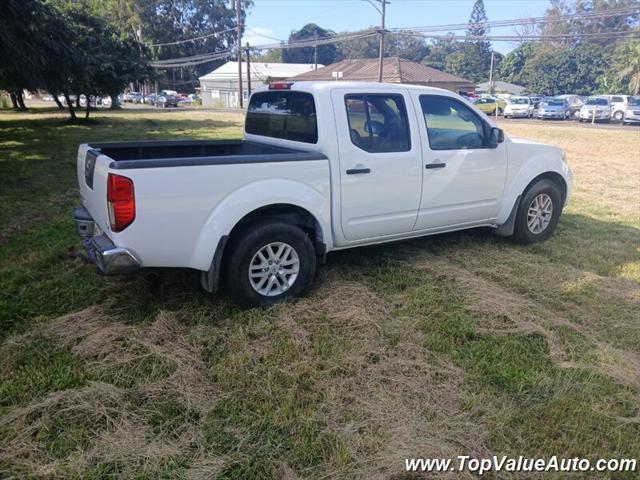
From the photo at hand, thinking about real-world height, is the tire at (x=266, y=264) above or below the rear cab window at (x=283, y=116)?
below

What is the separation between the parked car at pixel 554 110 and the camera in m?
32.7

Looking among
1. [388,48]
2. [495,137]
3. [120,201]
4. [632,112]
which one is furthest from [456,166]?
[388,48]

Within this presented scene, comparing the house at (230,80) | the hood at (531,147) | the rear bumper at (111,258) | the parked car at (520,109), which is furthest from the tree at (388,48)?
the rear bumper at (111,258)

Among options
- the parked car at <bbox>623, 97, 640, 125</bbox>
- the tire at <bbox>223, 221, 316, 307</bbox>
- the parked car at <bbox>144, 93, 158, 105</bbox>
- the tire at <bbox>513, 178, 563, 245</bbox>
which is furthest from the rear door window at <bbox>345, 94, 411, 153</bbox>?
the parked car at <bbox>144, 93, 158, 105</bbox>

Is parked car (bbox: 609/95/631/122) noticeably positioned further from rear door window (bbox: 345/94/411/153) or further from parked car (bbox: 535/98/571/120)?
rear door window (bbox: 345/94/411/153)

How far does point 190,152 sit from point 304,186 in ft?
5.56

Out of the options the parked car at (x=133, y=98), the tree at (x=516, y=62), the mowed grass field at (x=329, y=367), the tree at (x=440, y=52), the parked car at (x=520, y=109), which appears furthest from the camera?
the tree at (x=440, y=52)

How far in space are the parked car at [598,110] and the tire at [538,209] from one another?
2811 cm

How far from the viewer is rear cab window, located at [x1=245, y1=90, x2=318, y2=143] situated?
4.44 metres

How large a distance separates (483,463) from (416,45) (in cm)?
11176

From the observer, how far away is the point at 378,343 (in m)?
3.68

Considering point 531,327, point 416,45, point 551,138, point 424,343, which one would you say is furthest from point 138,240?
point 416,45

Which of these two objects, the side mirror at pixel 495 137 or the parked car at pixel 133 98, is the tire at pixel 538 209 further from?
the parked car at pixel 133 98

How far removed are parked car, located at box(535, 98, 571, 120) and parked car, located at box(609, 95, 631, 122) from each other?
2.74 m
